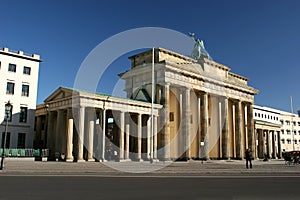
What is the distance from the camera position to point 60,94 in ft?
141

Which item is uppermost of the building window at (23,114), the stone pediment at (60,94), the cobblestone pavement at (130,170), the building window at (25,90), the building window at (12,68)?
the building window at (12,68)

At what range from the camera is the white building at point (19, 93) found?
44.8 meters

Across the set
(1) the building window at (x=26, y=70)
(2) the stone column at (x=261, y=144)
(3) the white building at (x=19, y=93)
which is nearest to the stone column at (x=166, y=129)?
(3) the white building at (x=19, y=93)

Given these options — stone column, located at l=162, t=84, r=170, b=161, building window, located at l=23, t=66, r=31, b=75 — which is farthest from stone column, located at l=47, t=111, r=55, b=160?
stone column, located at l=162, t=84, r=170, b=161

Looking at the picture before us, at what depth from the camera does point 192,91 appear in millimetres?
56031

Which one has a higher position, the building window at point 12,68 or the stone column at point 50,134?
the building window at point 12,68

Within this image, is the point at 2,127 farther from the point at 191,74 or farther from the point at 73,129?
the point at 191,74

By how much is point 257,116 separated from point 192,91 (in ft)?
181

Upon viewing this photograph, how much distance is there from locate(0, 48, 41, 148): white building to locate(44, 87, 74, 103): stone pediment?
412 cm

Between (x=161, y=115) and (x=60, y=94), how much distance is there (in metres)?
16.5

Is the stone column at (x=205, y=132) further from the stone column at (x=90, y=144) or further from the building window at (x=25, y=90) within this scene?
the building window at (x=25, y=90)

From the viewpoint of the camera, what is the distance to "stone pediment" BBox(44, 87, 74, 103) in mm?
40972

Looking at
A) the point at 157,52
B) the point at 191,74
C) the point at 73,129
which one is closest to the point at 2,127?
the point at 73,129

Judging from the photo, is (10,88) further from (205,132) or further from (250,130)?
(250,130)
